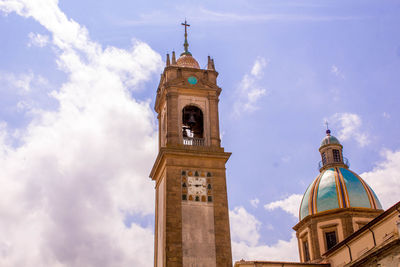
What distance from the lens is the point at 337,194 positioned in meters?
40.6

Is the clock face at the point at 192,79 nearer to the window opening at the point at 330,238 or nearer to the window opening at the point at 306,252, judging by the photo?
the window opening at the point at 330,238

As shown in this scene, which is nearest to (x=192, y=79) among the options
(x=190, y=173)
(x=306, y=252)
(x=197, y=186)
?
(x=190, y=173)

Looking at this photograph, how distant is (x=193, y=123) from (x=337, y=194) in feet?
42.6

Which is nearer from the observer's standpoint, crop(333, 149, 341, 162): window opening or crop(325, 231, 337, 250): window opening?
crop(325, 231, 337, 250): window opening

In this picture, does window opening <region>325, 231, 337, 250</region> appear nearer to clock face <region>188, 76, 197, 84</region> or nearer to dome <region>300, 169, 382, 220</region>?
dome <region>300, 169, 382, 220</region>

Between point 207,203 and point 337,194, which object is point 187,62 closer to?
point 207,203

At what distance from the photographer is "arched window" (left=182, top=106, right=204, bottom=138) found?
35250 millimetres

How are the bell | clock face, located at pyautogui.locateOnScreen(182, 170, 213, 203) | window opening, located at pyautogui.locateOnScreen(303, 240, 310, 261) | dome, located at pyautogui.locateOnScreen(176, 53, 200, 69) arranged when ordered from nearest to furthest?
clock face, located at pyautogui.locateOnScreen(182, 170, 213, 203) < the bell < dome, located at pyautogui.locateOnScreen(176, 53, 200, 69) < window opening, located at pyautogui.locateOnScreen(303, 240, 310, 261)

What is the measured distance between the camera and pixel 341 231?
128ft

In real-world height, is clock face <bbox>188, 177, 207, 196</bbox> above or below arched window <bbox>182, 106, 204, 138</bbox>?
below

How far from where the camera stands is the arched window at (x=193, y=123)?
1388 inches

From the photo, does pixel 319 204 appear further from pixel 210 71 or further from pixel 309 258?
pixel 210 71

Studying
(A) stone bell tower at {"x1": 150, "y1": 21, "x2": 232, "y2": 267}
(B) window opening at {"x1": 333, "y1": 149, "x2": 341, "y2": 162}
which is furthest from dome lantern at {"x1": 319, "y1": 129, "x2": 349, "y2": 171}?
(A) stone bell tower at {"x1": 150, "y1": 21, "x2": 232, "y2": 267}

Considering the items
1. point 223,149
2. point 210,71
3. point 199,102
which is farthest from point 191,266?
point 210,71
